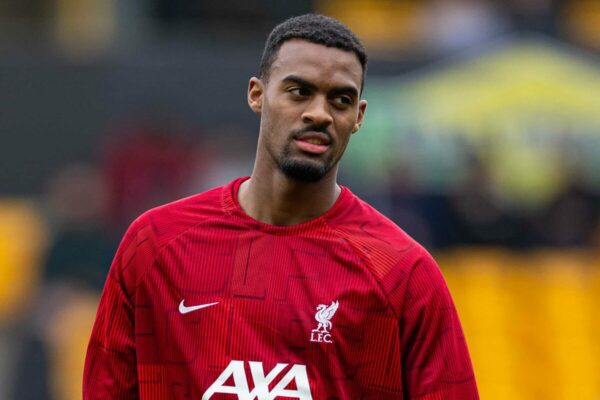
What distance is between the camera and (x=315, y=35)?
404 cm

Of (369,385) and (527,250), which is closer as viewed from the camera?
(369,385)

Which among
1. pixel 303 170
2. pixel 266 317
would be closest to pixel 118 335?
pixel 266 317

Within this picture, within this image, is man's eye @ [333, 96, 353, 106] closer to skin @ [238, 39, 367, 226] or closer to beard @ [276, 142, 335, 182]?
skin @ [238, 39, 367, 226]

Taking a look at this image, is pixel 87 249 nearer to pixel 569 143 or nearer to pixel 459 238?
pixel 459 238

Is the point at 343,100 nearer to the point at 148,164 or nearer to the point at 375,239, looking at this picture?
the point at 375,239

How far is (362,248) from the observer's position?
4012 mm

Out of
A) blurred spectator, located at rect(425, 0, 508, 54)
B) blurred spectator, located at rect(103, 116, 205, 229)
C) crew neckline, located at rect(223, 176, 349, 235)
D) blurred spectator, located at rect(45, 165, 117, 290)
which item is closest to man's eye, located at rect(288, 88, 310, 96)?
crew neckline, located at rect(223, 176, 349, 235)

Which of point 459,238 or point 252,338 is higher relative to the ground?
point 252,338

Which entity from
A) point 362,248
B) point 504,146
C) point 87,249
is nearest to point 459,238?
point 504,146

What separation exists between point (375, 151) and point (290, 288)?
8.35 meters

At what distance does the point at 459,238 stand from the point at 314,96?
24.0 ft

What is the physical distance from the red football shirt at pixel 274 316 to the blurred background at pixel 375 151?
5.61m

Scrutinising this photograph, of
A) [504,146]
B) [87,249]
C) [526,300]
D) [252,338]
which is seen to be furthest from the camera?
[504,146]

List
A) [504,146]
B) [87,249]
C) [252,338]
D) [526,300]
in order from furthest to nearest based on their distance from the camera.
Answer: [504,146]
[526,300]
[87,249]
[252,338]
